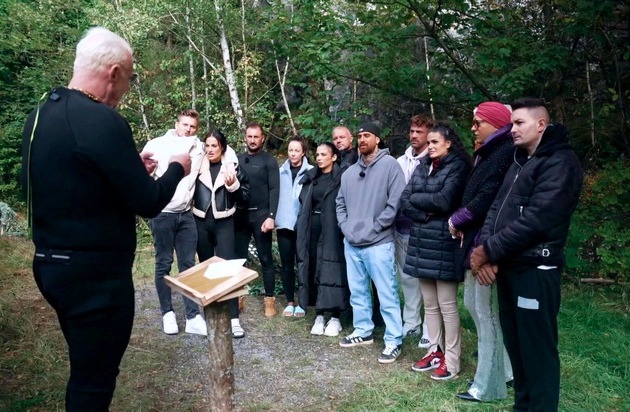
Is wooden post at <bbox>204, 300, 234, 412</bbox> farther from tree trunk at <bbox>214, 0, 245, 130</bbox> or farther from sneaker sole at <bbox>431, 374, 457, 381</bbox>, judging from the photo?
tree trunk at <bbox>214, 0, 245, 130</bbox>

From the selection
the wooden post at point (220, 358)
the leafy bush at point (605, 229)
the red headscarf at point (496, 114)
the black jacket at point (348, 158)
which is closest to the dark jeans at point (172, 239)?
the black jacket at point (348, 158)

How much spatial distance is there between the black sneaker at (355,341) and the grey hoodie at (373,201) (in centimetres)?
94

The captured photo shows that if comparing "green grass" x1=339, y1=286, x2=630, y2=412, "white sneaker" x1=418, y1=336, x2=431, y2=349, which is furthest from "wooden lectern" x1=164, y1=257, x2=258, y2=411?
"white sneaker" x1=418, y1=336, x2=431, y2=349

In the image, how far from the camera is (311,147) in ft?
41.3

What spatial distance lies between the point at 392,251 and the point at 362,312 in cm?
70

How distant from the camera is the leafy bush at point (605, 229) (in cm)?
637

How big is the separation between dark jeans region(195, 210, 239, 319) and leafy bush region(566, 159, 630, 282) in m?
4.02

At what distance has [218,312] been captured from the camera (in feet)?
10.8

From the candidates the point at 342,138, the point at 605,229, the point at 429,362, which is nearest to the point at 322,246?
the point at 342,138

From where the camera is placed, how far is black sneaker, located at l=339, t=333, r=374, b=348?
5.42 meters

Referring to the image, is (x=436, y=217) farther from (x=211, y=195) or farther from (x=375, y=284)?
(x=211, y=195)

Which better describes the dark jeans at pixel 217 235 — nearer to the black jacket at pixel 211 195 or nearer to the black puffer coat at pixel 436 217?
the black jacket at pixel 211 195

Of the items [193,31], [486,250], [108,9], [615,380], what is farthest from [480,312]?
[108,9]

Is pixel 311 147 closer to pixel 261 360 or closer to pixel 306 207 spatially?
pixel 306 207
